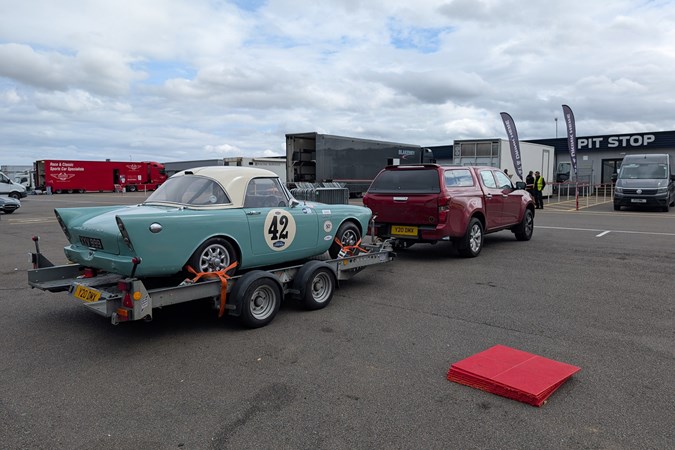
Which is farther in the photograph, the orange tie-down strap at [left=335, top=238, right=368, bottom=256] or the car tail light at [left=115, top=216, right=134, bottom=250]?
the orange tie-down strap at [left=335, top=238, right=368, bottom=256]

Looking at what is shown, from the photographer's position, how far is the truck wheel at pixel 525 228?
463 inches

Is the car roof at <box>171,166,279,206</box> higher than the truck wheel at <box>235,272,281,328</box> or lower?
higher

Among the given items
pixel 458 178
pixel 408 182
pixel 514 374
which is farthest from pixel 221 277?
pixel 458 178

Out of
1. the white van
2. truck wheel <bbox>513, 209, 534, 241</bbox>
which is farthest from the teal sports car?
the white van

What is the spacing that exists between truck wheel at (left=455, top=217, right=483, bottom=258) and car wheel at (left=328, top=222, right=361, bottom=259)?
266 cm

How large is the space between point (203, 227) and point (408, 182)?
17.1ft

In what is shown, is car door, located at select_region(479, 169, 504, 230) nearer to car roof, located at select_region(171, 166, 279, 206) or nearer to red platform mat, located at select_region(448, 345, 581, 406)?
car roof, located at select_region(171, 166, 279, 206)

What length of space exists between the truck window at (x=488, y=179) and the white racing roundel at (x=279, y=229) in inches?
214

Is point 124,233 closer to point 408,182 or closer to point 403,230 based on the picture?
point 403,230


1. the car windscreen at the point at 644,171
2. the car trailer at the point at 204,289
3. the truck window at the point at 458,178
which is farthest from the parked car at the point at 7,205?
the car windscreen at the point at 644,171

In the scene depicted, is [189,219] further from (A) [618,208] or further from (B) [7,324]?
(A) [618,208]

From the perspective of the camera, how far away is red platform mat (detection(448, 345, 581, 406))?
3713 millimetres

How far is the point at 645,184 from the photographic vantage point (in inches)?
839

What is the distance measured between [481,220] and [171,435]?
26.2 ft
